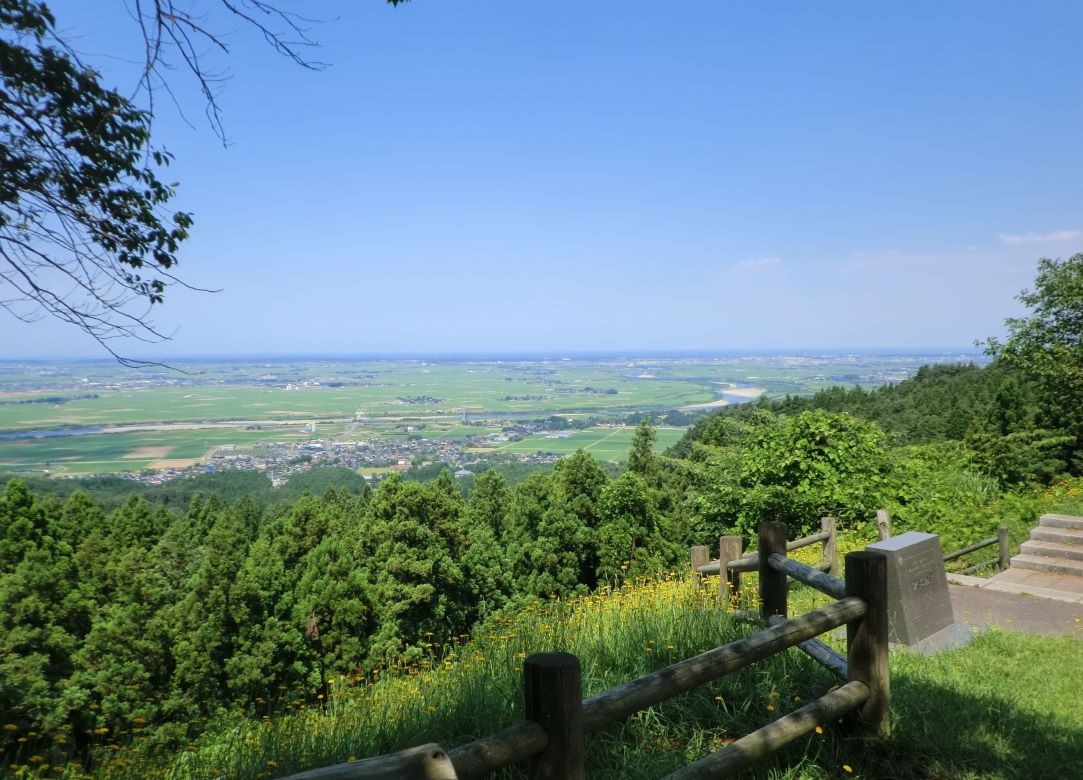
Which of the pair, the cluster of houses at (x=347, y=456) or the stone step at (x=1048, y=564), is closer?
the stone step at (x=1048, y=564)

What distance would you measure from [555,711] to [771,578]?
308 cm

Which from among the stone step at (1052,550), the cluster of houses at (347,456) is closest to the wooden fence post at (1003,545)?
the stone step at (1052,550)

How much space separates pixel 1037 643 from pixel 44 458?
4934 cm

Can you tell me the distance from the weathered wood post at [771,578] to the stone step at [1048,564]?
7.77 m

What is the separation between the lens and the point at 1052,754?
3.43 meters

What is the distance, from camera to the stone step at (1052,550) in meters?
9.54

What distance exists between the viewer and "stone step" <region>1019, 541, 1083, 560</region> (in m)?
9.54

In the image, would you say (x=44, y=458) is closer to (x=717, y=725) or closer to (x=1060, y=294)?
(x=717, y=725)

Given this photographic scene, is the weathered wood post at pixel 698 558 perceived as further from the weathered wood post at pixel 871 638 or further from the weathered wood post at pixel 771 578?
the weathered wood post at pixel 871 638

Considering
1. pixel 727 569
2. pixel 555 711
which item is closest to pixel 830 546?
pixel 727 569

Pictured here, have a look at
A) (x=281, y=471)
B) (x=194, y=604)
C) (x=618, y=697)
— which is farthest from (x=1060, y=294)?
(x=281, y=471)

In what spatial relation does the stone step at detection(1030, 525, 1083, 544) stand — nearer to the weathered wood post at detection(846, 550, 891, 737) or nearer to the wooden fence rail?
the wooden fence rail

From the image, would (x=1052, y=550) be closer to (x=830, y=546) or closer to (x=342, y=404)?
(x=830, y=546)

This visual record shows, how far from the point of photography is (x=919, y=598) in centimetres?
617
